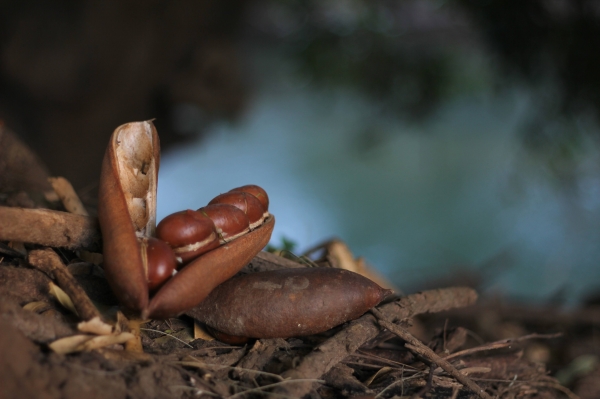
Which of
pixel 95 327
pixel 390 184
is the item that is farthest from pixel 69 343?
pixel 390 184

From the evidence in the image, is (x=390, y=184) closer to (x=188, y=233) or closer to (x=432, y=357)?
(x=432, y=357)

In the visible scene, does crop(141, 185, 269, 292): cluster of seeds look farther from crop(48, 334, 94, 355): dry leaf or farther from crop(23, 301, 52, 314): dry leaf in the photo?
crop(23, 301, 52, 314): dry leaf

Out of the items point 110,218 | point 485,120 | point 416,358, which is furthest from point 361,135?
point 110,218

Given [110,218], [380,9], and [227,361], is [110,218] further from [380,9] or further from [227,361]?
[380,9]

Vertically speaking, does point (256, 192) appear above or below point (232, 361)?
above

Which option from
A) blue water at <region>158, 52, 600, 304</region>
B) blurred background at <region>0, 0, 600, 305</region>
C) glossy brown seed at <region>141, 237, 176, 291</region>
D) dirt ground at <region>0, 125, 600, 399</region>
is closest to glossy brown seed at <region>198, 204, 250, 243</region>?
glossy brown seed at <region>141, 237, 176, 291</region>

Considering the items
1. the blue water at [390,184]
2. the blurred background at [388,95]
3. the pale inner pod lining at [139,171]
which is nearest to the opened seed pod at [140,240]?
the pale inner pod lining at [139,171]
